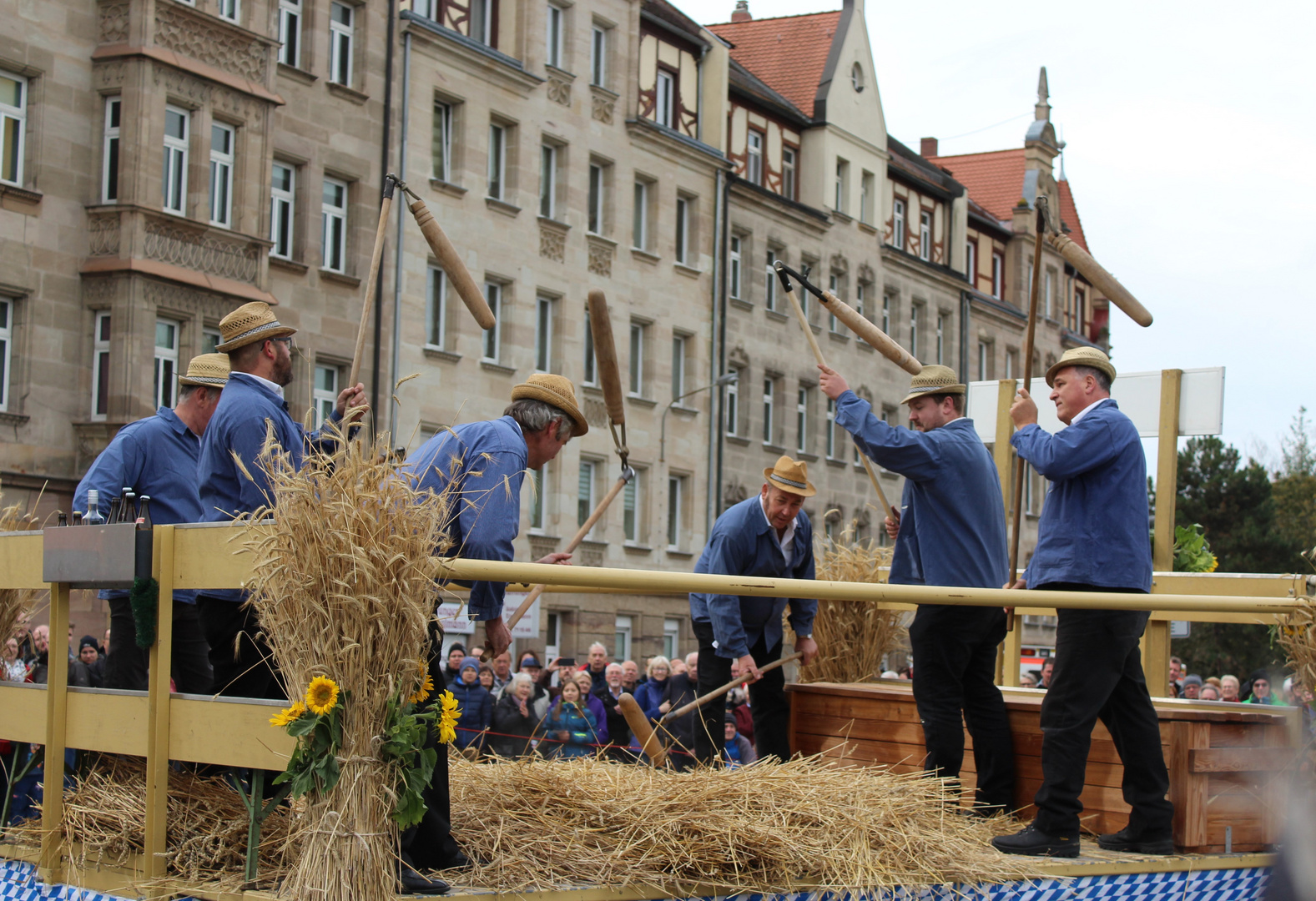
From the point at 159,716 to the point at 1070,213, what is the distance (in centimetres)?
6343

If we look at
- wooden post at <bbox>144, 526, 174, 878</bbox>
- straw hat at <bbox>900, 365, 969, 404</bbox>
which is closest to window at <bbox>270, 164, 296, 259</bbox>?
straw hat at <bbox>900, 365, 969, 404</bbox>

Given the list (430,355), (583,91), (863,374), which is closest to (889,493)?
(863,374)

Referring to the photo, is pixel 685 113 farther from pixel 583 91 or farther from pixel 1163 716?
pixel 1163 716

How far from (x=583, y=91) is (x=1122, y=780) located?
98.1ft

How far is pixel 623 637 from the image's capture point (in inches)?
1367

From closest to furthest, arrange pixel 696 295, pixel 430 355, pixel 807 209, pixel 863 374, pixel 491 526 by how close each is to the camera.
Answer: pixel 491 526
pixel 430 355
pixel 696 295
pixel 807 209
pixel 863 374

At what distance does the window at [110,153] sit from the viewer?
79.4 feet

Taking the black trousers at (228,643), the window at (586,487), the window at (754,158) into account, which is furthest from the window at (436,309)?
the black trousers at (228,643)

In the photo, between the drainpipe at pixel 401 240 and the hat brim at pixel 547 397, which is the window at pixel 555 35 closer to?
the drainpipe at pixel 401 240

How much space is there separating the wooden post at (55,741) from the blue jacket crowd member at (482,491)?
1.10m

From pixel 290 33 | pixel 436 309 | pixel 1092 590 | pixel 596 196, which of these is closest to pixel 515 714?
pixel 1092 590

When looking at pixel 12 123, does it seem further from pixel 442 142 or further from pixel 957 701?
pixel 957 701

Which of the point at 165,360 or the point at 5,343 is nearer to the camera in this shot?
the point at 5,343

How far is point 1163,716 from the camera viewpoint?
6.11 metres
